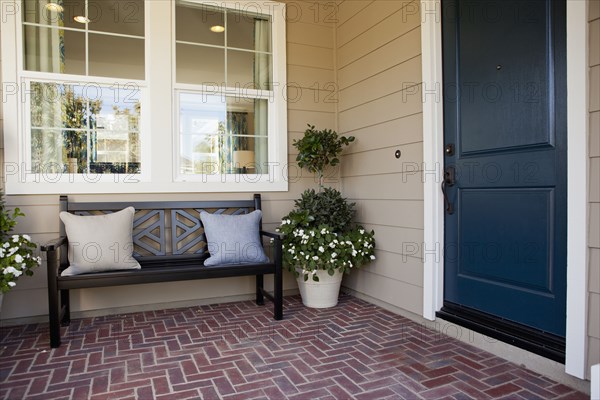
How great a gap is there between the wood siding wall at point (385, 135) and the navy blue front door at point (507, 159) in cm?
27

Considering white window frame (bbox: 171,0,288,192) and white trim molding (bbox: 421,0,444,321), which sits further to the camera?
white window frame (bbox: 171,0,288,192)

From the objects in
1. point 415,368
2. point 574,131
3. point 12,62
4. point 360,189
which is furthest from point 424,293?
point 12,62

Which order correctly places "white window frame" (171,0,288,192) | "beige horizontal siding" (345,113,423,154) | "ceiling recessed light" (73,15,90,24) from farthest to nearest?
"white window frame" (171,0,288,192) → "ceiling recessed light" (73,15,90,24) → "beige horizontal siding" (345,113,423,154)

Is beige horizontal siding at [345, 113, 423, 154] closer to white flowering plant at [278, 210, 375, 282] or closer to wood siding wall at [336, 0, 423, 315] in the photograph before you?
wood siding wall at [336, 0, 423, 315]

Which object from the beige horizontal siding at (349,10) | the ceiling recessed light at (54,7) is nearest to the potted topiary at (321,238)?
the beige horizontal siding at (349,10)

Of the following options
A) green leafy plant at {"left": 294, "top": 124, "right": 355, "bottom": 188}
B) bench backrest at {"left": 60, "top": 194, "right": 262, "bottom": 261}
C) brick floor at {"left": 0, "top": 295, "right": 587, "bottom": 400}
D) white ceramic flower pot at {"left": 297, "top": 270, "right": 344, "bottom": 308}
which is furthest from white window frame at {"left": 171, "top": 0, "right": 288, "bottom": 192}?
brick floor at {"left": 0, "top": 295, "right": 587, "bottom": 400}

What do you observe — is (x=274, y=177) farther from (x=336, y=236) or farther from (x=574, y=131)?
(x=574, y=131)

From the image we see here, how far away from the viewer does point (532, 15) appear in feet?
7.50

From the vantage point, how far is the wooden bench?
9.02ft

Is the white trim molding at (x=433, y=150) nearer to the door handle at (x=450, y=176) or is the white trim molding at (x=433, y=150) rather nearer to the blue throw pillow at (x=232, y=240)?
the door handle at (x=450, y=176)

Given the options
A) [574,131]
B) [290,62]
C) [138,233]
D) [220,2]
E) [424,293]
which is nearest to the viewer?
[574,131]

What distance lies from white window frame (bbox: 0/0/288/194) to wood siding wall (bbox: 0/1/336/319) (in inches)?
2.8

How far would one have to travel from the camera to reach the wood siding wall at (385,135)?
3.10m

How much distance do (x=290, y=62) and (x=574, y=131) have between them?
8.60ft
